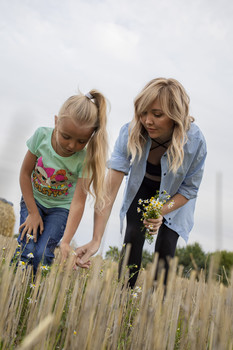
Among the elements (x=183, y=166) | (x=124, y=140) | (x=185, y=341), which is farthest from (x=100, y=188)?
(x=185, y=341)

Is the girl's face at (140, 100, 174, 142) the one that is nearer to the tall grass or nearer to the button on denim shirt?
the button on denim shirt

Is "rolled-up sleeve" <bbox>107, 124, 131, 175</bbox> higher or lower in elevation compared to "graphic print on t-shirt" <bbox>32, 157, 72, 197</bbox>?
higher

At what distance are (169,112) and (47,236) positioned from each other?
4.19 ft

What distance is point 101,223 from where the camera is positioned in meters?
2.94

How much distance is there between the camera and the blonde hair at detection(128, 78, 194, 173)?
292 centimetres

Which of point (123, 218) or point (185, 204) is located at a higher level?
point (185, 204)

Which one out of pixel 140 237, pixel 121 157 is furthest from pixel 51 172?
pixel 140 237

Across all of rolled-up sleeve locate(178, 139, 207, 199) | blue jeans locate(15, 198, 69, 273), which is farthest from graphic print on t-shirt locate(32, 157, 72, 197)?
rolled-up sleeve locate(178, 139, 207, 199)

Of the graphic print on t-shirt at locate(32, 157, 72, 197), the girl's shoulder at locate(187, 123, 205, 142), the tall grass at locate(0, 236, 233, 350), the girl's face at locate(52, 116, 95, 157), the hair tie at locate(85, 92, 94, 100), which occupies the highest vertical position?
the hair tie at locate(85, 92, 94, 100)

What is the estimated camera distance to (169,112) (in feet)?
9.63

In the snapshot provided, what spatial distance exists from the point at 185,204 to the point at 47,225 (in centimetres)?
115

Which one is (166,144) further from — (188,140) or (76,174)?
(76,174)

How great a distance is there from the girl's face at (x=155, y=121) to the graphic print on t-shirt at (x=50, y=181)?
73 centimetres

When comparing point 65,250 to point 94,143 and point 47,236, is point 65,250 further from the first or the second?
point 94,143
